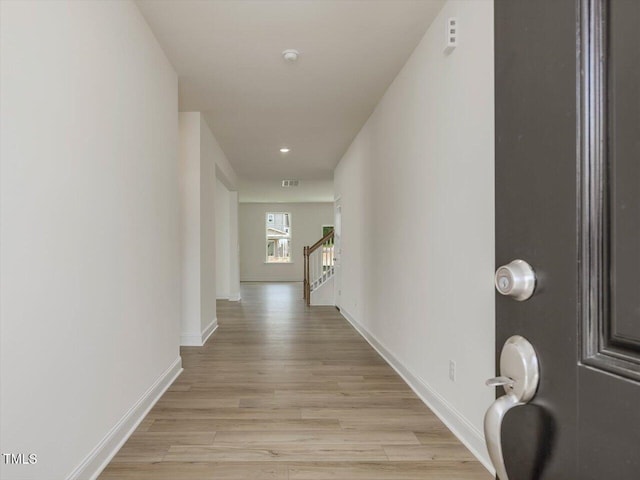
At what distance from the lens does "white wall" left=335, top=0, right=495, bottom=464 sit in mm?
1958

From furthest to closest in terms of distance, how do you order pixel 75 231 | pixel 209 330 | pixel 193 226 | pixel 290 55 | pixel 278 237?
1. pixel 278 237
2. pixel 209 330
3. pixel 193 226
4. pixel 290 55
5. pixel 75 231

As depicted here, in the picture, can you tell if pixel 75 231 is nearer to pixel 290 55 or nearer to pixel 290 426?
pixel 290 426

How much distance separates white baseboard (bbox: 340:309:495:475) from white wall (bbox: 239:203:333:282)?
30.5ft

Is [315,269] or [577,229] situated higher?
[577,229]

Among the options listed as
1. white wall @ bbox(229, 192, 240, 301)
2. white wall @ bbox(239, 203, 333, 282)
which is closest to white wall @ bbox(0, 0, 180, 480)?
white wall @ bbox(229, 192, 240, 301)

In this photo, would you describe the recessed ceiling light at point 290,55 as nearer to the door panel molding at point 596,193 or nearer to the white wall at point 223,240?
the door panel molding at point 596,193

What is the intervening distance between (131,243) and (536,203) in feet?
7.28

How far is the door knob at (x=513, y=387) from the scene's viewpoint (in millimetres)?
517

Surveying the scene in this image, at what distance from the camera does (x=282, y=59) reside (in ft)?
10.1

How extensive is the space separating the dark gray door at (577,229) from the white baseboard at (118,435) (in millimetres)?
1857

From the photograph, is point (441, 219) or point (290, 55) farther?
point (290, 55)

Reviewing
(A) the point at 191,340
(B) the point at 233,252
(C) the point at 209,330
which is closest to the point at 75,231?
(A) the point at 191,340

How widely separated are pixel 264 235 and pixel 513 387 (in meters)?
12.6

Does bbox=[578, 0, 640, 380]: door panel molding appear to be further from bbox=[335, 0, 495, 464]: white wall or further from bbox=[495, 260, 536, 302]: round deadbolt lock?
bbox=[335, 0, 495, 464]: white wall
